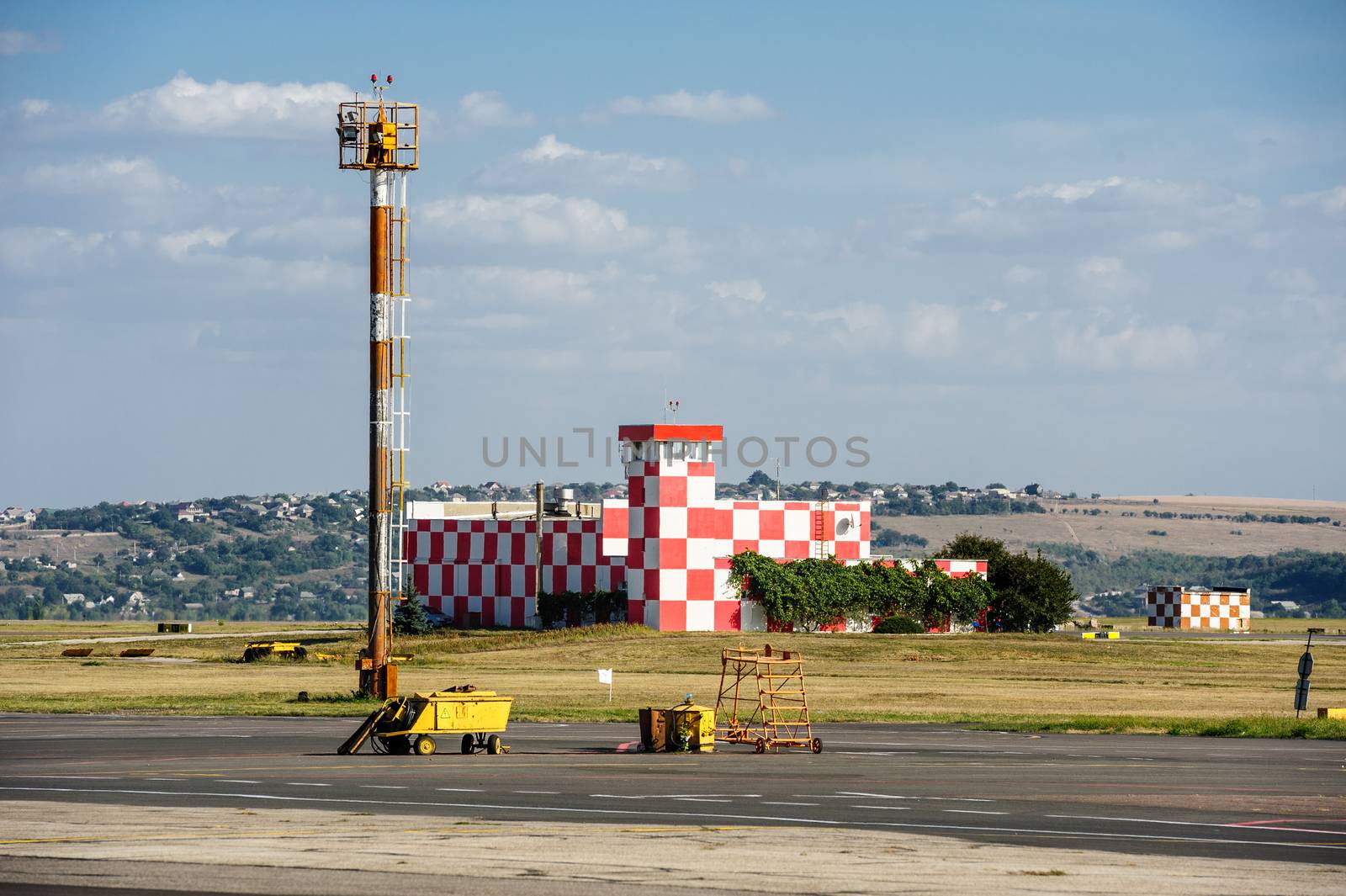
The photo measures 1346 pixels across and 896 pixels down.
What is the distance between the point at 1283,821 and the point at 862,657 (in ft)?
138

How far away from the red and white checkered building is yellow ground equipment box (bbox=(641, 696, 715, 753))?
3820 centimetres

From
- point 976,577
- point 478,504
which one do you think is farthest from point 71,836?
point 478,504

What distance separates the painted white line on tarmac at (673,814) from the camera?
20.3 metres

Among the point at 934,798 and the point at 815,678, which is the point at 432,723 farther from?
the point at 815,678

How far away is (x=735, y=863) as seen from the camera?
59.8ft

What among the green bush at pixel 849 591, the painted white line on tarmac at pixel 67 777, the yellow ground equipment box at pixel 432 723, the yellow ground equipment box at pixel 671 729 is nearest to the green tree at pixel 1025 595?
the green bush at pixel 849 591

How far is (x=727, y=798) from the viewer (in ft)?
79.4

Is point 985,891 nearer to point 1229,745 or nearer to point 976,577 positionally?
point 1229,745

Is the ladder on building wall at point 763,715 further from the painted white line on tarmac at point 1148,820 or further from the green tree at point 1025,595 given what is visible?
the green tree at point 1025,595

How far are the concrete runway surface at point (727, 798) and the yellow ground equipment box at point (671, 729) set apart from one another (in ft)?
2.03

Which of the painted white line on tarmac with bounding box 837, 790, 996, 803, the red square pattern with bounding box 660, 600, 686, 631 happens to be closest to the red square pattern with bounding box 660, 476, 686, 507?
the red square pattern with bounding box 660, 600, 686, 631

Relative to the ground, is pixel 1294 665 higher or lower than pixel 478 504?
lower

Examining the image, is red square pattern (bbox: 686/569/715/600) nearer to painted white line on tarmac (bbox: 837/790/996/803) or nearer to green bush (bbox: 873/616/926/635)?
green bush (bbox: 873/616/926/635)

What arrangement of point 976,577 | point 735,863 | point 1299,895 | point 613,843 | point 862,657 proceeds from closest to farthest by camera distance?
1. point 1299,895
2. point 735,863
3. point 613,843
4. point 862,657
5. point 976,577
